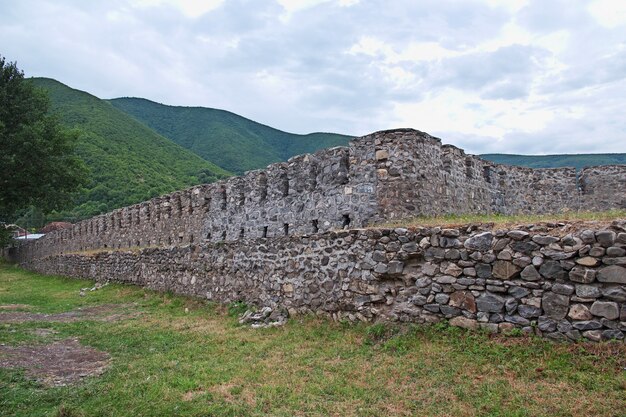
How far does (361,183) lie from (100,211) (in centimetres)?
3992

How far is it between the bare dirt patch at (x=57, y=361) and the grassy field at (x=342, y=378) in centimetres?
18

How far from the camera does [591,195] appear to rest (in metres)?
14.6

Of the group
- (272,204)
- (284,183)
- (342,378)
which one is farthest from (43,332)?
(342,378)

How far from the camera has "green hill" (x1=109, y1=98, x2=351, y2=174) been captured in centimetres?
6812

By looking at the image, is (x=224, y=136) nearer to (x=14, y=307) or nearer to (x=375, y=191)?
(x=14, y=307)

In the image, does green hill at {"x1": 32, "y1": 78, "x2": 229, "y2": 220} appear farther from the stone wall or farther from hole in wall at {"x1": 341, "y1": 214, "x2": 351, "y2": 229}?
the stone wall

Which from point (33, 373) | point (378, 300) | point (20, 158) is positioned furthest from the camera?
point (20, 158)

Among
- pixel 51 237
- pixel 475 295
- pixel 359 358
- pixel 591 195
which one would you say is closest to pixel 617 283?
pixel 475 295

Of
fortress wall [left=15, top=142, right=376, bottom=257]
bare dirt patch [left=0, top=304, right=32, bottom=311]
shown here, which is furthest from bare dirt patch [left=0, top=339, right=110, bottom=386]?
bare dirt patch [left=0, top=304, right=32, bottom=311]

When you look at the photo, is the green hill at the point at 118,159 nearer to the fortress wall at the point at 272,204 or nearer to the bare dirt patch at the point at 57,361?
the fortress wall at the point at 272,204

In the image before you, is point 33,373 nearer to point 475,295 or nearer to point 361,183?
point 475,295

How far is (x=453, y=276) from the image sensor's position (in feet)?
19.9

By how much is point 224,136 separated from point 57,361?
70152 millimetres

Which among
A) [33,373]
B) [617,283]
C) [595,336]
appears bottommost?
[33,373]
